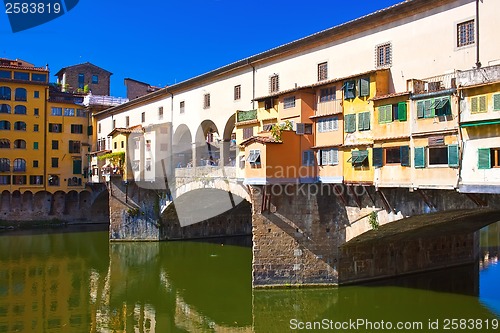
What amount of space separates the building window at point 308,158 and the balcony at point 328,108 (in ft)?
6.01

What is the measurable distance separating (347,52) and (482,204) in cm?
927

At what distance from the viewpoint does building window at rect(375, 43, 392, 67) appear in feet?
65.5

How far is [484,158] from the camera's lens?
15406mm

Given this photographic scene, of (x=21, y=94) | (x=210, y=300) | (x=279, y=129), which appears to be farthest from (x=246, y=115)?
(x=21, y=94)

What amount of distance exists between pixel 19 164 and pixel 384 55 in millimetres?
43241

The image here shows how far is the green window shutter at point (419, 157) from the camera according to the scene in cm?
1722

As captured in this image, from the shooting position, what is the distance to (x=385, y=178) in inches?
747

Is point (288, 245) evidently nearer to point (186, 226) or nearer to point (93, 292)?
point (93, 292)

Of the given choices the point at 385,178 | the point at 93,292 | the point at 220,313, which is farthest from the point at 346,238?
the point at 93,292

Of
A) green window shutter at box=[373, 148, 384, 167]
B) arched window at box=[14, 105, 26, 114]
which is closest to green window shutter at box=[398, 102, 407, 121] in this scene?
green window shutter at box=[373, 148, 384, 167]

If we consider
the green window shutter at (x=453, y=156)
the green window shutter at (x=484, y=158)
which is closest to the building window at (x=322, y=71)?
the green window shutter at (x=453, y=156)

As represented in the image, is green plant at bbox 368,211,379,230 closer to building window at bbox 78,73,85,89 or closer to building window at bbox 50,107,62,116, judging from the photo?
building window at bbox 50,107,62,116

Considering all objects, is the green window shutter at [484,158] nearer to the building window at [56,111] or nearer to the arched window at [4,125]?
the building window at [56,111]

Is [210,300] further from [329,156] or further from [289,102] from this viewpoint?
[289,102]
